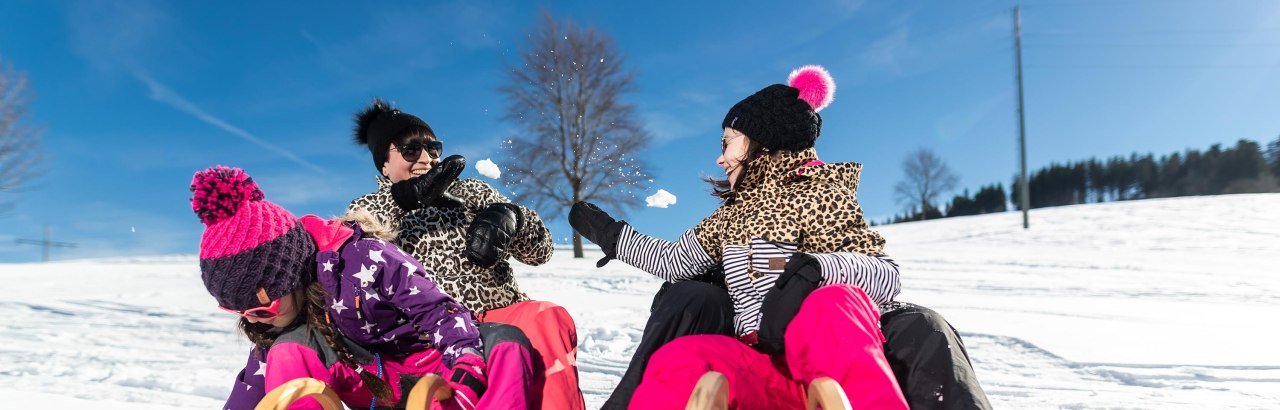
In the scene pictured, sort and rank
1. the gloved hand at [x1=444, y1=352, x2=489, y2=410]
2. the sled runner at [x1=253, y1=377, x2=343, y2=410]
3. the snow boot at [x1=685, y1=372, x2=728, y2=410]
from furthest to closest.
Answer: the gloved hand at [x1=444, y1=352, x2=489, y2=410] → the sled runner at [x1=253, y1=377, x2=343, y2=410] → the snow boot at [x1=685, y1=372, x2=728, y2=410]

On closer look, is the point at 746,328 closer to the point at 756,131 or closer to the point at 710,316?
the point at 710,316

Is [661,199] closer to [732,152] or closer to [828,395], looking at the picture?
[732,152]

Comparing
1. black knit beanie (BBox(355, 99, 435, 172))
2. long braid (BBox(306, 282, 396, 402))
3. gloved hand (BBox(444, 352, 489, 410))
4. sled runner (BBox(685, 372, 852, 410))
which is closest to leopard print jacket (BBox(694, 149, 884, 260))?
sled runner (BBox(685, 372, 852, 410))

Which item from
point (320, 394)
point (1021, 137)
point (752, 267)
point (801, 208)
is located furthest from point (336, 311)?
point (1021, 137)

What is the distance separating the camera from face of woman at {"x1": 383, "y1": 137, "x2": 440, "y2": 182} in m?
2.61

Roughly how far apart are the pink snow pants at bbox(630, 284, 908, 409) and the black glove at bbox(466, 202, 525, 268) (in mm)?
856

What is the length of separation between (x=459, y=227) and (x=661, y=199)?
773 mm

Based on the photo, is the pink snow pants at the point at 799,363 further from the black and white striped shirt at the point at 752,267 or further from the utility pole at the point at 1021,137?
the utility pole at the point at 1021,137

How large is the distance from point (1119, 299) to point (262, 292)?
8.07m

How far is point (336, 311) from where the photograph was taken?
1851 millimetres

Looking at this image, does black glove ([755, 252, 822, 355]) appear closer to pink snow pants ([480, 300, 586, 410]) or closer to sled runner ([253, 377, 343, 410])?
pink snow pants ([480, 300, 586, 410])

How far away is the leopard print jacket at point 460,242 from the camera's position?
2357mm

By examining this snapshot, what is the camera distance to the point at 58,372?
13.0 ft

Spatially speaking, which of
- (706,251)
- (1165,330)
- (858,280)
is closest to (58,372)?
(706,251)
